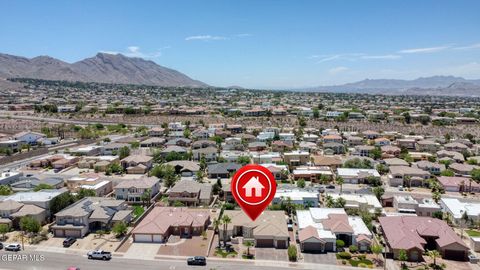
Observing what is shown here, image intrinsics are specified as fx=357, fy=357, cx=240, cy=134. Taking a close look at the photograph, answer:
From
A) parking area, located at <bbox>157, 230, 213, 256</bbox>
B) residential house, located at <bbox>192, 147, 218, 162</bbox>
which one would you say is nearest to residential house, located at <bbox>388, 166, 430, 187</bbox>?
residential house, located at <bbox>192, 147, 218, 162</bbox>

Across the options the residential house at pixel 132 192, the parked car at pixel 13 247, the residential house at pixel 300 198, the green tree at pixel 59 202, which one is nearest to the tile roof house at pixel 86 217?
the green tree at pixel 59 202

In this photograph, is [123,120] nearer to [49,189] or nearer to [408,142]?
[49,189]

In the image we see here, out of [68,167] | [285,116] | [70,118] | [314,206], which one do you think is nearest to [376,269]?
[314,206]

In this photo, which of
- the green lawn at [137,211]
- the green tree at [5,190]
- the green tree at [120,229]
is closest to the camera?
the green tree at [120,229]

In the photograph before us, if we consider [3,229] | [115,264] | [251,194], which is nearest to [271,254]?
[115,264]

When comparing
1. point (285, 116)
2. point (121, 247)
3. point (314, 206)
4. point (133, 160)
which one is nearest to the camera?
point (121, 247)

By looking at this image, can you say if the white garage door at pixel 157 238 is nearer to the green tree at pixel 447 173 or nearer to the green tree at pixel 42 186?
the green tree at pixel 42 186

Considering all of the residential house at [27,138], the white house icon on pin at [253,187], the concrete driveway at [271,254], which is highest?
the white house icon on pin at [253,187]
